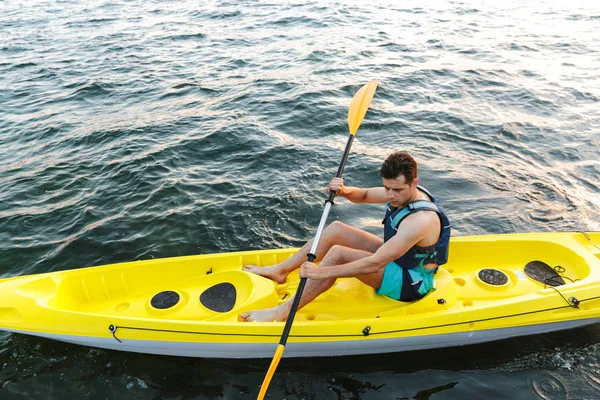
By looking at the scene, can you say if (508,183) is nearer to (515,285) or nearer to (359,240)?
(515,285)

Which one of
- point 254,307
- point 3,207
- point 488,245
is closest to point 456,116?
point 488,245

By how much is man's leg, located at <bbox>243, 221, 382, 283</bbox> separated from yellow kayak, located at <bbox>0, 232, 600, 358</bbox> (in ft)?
0.47

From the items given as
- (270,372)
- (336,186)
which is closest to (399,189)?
(336,186)

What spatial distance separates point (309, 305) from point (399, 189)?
4.75 ft

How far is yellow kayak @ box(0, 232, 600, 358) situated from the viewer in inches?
160

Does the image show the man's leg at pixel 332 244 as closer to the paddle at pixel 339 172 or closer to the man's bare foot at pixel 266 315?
the paddle at pixel 339 172

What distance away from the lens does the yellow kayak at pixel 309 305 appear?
4.06 metres

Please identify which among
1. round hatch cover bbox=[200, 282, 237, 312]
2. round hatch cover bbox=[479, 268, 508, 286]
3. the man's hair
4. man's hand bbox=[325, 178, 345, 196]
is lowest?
round hatch cover bbox=[200, 282, 237, 312]

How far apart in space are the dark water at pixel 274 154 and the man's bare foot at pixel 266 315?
1.41ft

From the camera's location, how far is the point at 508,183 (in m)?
7.07

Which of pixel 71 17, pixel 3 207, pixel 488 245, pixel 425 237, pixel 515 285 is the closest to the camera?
pixel 425 237

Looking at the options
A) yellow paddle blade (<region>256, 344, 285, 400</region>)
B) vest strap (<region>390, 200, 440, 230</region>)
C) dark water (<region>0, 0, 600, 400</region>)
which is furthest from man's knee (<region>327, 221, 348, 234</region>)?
yellow paddle blade (<region>256, 344, 285, 400</region>)

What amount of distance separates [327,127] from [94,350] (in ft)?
18.3

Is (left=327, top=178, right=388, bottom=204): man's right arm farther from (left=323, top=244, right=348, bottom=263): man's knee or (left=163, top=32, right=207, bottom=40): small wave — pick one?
(left=163, top=32, right=207, bottom=40): small wave
